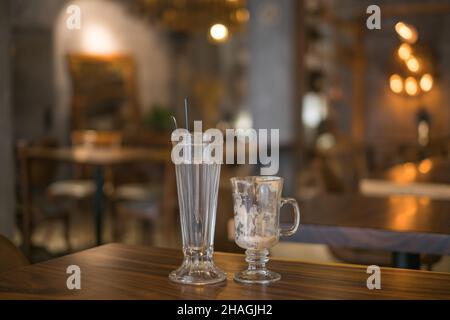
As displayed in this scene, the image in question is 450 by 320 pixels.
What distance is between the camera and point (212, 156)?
1298mm

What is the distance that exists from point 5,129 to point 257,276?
2515 mm

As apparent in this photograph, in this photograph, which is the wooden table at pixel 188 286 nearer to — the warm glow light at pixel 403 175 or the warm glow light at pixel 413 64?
the warm glow light at pixel 403 175

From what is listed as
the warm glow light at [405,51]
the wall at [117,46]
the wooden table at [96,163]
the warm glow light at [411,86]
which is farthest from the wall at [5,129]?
the warm glow light at [411,86]

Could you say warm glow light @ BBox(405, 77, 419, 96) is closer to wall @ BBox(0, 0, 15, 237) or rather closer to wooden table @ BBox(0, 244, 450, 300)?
wall @ BBox(0, 0, 15, 237)

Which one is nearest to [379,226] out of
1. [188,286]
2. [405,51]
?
[188,286]

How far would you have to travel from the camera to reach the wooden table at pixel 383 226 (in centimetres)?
184

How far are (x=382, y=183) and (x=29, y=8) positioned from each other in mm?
4886

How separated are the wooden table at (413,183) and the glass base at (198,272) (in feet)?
7.37

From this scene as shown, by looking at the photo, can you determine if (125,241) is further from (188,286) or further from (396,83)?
(396,83)

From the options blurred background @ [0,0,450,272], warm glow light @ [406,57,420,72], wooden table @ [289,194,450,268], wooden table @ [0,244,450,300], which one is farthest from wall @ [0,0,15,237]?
warm glow light @ [406,57,420,72]

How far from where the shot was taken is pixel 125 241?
587cm

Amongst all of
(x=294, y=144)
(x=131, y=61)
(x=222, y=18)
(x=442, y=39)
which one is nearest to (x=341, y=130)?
(x=442, y=39)

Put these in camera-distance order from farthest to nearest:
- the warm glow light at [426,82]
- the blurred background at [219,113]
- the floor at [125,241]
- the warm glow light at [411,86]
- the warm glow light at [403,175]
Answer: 1. the warm glow light at [411,86]
2. the warm glow light at [426,82]
3. the floor at [125,241]
4. the warm glow light at [403,175]
5. the blurred background at [219,113]

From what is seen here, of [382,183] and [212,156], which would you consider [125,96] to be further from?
[212,156]
